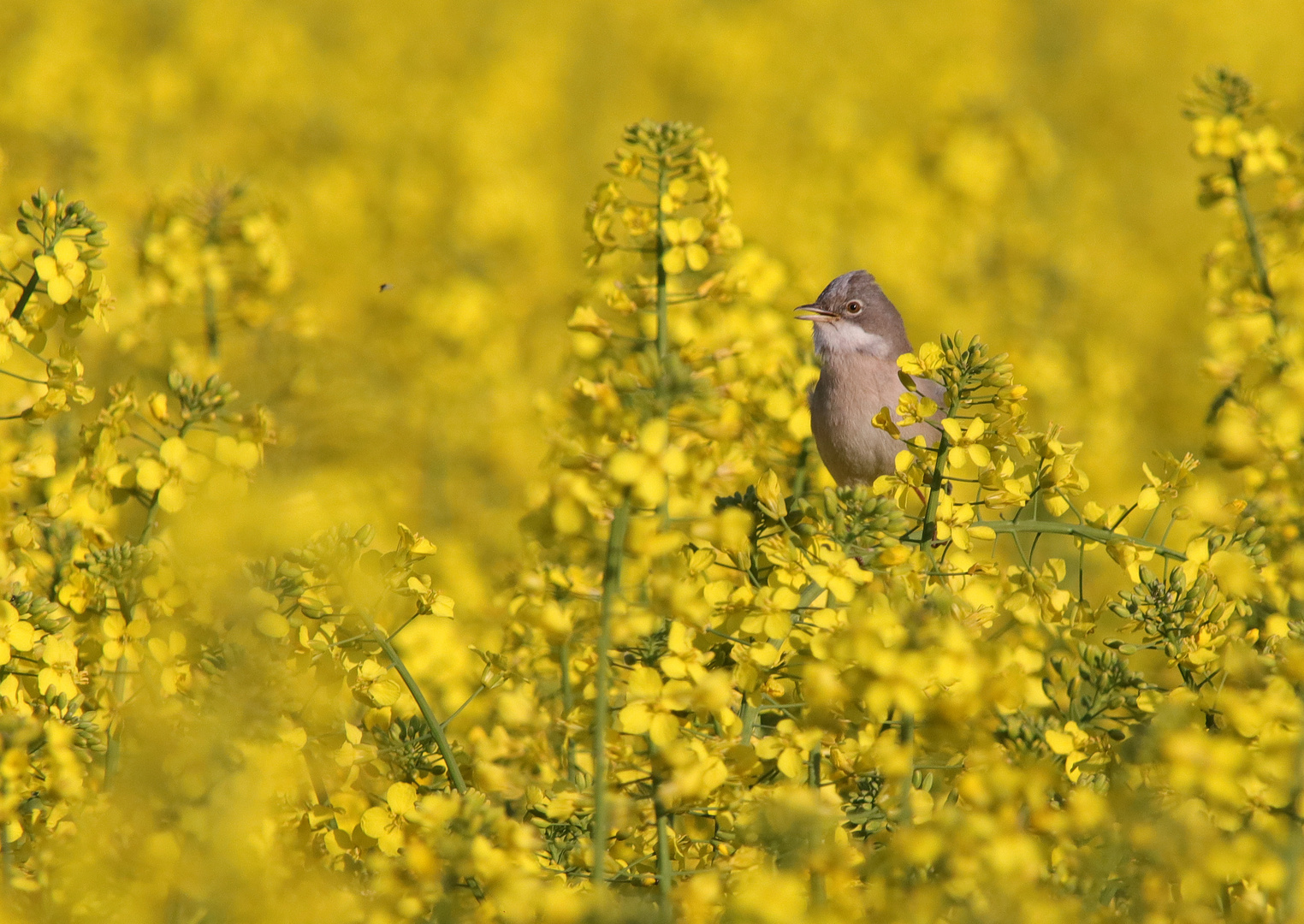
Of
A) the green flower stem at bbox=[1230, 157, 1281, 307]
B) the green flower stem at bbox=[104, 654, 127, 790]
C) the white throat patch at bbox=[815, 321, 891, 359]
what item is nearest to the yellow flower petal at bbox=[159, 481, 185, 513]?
the green flower stem at bbox=[104, 654, 127, 790]

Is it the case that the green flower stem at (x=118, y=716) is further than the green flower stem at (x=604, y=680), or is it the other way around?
the green flower stem at (x=118, y=716)

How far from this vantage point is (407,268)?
29.0 feet

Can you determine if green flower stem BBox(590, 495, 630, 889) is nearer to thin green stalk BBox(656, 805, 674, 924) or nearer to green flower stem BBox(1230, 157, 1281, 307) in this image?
thin green stalk BBox(656, 805, 674, 924)

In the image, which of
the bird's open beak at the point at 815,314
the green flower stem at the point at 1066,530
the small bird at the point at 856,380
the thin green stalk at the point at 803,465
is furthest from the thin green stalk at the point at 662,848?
the bird's open beak at the point at 815,314

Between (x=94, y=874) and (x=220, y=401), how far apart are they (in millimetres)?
970

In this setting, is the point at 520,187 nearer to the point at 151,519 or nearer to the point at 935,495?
the point at 151,519

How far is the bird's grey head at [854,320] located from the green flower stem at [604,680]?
2.96 m

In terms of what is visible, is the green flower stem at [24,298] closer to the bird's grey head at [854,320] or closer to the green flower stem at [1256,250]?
the bird's grey head at [854,320]

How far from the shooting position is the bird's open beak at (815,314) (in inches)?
193

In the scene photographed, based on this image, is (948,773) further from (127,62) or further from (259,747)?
(127,62)

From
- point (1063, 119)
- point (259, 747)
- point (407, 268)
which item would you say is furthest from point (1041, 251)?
point (1063, 119)

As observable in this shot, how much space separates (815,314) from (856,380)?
1.01 feet

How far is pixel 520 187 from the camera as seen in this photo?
970 centimetres

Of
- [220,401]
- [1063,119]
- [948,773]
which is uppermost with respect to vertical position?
[1063,119]
